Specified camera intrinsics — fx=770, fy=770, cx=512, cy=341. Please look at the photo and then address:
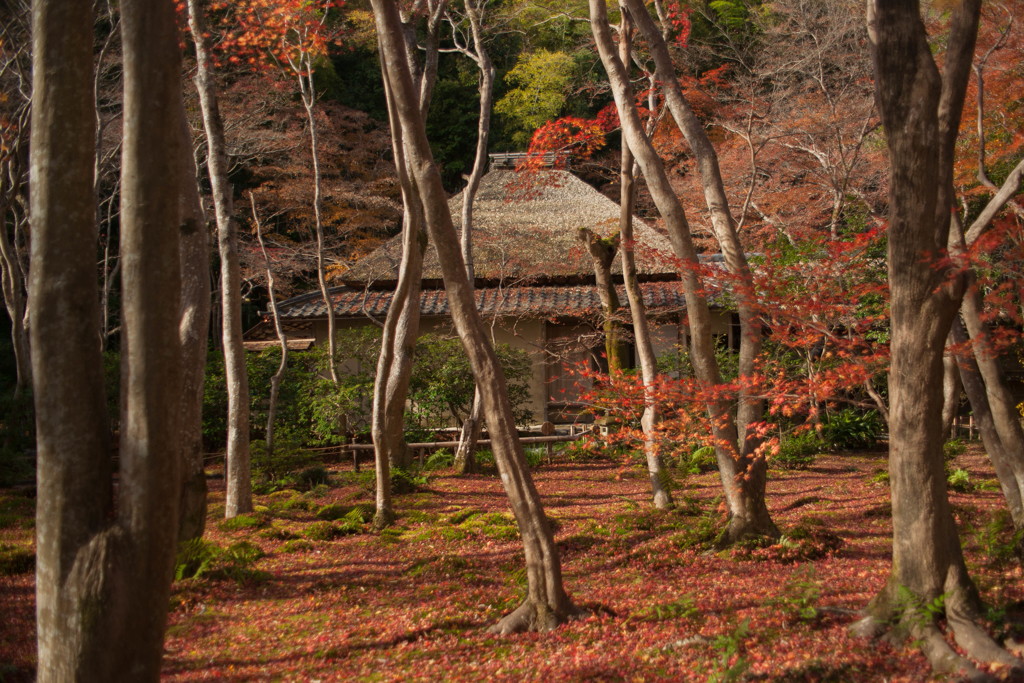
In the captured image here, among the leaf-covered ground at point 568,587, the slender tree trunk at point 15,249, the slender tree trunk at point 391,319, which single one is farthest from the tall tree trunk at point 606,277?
the slender tree trunk at point 15,249

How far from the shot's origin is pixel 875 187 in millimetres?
14719

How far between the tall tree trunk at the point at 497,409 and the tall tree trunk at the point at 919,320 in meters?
1.89

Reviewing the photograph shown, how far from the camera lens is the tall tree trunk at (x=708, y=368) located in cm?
645

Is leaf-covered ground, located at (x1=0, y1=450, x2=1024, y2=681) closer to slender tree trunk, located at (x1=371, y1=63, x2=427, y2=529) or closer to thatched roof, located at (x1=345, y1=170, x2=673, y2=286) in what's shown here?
slender tree trunk, located at (x1=371, y1=63, x2=427, y2=529)

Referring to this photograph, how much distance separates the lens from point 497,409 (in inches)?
189

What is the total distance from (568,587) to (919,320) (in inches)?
133

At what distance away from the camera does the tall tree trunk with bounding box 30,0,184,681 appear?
3.01 meters

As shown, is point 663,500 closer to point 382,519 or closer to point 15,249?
point 382,519

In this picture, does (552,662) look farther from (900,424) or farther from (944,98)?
→ (944,98)

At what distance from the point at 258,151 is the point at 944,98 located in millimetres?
15644

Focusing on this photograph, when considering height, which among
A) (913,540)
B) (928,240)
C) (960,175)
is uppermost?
(960,175)

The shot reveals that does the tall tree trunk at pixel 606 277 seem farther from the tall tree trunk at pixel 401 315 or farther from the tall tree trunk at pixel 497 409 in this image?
the tall tree trunk at pixel 497 409

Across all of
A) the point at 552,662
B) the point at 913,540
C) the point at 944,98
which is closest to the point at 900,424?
the point at 913,540

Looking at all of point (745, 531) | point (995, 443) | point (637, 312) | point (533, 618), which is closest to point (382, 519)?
point (637, 312)
